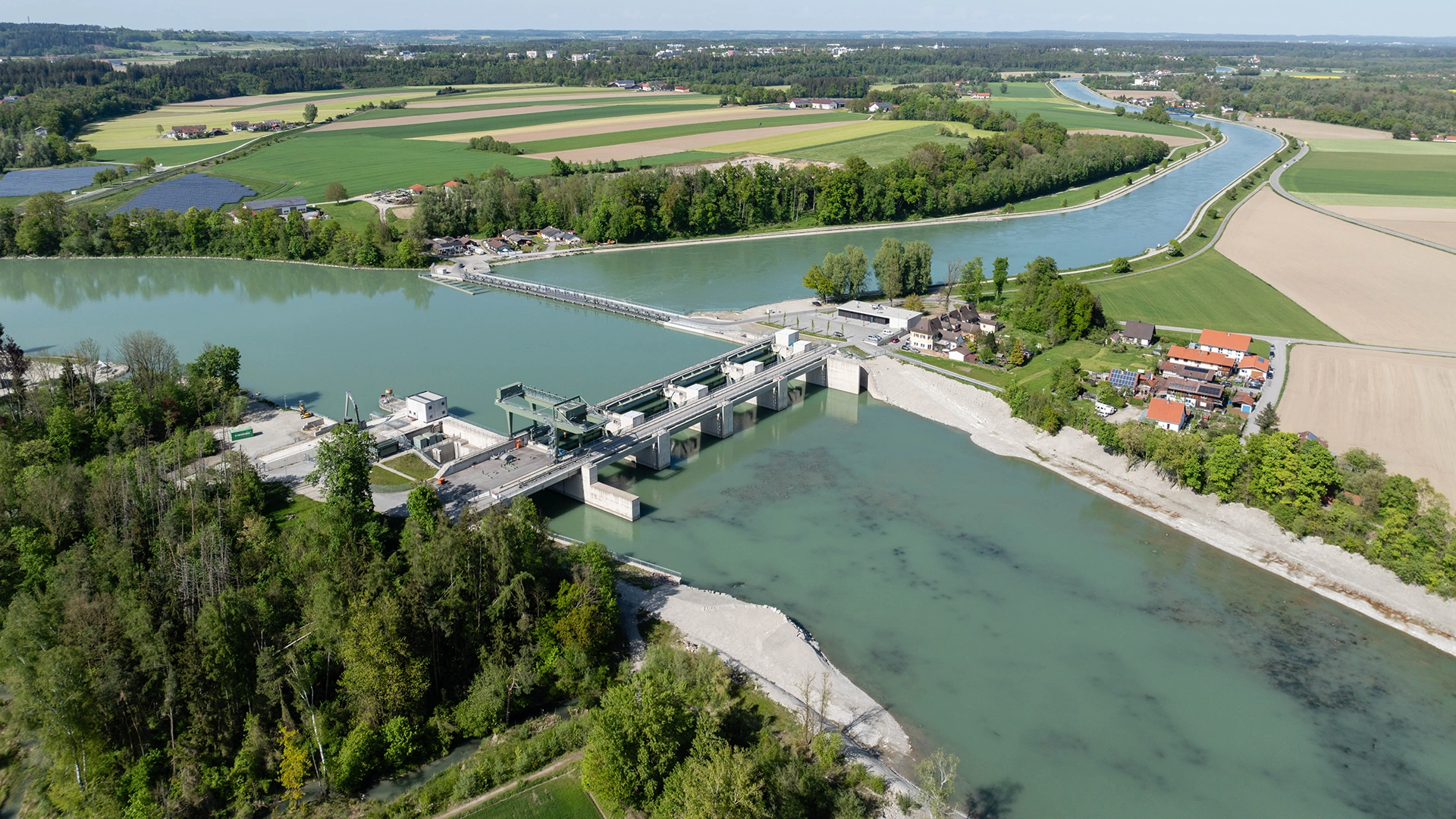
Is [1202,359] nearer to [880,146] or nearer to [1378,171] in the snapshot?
[880,146]

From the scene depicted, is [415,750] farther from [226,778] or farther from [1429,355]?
[1429,355]

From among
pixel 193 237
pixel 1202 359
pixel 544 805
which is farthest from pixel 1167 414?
pixel 193 237

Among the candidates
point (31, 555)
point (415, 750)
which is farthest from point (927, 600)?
point (31, 555)

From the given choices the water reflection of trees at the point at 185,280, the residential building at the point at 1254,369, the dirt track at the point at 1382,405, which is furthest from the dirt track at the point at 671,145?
the dirt track at the point at 1382,405

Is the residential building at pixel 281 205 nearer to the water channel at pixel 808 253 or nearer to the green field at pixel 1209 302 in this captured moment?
the water channel at pixel 808 253

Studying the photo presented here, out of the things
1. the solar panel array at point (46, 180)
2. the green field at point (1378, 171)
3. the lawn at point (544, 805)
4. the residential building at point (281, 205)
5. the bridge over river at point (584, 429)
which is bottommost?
the lawn at point (544, 805)
